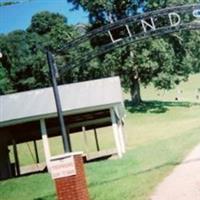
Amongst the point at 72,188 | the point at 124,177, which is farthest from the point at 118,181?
the point at 72,188

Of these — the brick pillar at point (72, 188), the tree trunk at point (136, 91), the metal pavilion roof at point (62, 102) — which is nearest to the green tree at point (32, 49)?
the tree trunk at point (136, 91)

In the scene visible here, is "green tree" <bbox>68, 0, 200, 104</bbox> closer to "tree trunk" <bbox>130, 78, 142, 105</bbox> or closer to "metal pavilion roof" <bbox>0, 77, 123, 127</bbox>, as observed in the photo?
"tree trunk" <bbox>130, 78, 142, 105</bbox>

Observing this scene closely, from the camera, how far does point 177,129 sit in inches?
1698

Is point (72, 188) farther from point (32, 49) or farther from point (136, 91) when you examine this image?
point (32, 49)

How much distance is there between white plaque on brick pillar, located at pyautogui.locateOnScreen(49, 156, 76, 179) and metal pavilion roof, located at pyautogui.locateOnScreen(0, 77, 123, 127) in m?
13.1

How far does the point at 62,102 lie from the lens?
86.1 feet

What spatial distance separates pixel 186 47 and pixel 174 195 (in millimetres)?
49592

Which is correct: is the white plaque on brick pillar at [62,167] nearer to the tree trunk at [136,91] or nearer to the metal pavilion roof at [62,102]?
the metal pavilion roof at [62,102]

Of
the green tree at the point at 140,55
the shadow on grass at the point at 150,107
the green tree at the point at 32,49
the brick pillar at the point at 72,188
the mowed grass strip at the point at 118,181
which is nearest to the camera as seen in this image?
the brick pillar at the point at 72,188

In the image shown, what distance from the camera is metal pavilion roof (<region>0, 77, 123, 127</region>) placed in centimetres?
2527

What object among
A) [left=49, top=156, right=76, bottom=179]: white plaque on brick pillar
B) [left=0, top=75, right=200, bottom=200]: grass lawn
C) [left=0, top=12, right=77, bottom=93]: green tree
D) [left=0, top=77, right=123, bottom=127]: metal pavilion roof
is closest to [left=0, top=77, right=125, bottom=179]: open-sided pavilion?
[left=0, top=77, right=123, bottom=127]: metal pavilion roof

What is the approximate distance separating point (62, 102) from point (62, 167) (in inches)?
571

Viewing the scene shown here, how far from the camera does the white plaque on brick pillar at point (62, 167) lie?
1178cm

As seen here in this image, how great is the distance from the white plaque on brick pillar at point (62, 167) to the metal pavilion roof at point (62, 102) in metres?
13.1
